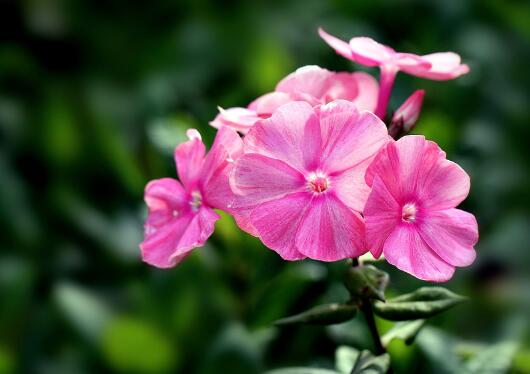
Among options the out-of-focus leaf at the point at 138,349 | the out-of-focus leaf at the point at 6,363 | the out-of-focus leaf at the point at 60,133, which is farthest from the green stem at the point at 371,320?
the out-of-focus leaf at the point at 60,133

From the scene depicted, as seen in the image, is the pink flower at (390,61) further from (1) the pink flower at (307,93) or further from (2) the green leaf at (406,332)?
(2) the green leaf at (406,332)

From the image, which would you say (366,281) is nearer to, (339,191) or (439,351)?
(339,191)

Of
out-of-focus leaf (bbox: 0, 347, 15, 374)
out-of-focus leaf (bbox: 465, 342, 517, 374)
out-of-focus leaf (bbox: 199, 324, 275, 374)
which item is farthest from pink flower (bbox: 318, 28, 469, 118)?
out-of-focus leaf (bbox: 0, 347, 15, 374)

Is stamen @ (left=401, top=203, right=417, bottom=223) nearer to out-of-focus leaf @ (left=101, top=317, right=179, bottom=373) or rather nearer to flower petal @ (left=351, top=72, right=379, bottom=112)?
flower petal @ (left=351, top=72, right=379, bottom=112)

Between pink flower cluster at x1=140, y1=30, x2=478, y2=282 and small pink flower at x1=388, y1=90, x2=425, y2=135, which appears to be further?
small pink flower at x1=388, y1=90, x2=425, y2=135

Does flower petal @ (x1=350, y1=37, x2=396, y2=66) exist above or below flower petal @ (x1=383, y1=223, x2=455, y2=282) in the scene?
above

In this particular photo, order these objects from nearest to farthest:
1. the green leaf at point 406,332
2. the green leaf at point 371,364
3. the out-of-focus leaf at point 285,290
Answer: the green leaf at point 371,364
the green leaf at point 406,332
the out-of-focus leaf at point 285,290

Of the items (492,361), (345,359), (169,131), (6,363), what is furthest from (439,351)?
(6,363)
